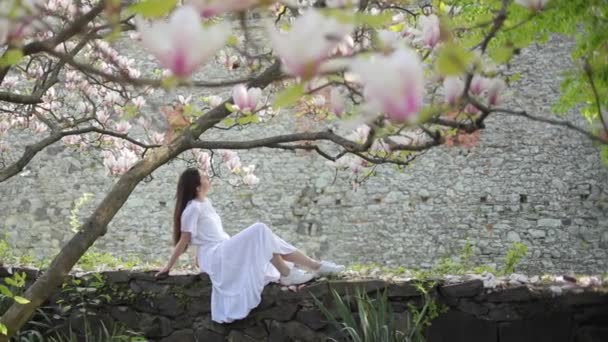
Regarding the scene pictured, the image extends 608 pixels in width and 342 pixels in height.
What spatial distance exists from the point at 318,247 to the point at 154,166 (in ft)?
17.8

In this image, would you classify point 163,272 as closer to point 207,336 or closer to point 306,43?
point 207,336

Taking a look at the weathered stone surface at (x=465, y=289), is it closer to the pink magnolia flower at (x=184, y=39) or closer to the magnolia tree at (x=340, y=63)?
the magnolia tree at (x=340, y=63)

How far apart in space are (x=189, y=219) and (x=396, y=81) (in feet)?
13.5

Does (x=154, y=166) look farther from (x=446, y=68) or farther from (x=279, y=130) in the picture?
(x=279, y=130)

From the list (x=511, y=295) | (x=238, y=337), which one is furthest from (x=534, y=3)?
(x=238, y=337)

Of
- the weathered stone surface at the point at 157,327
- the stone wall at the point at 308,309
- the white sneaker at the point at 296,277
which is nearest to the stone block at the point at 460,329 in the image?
the stone wall at the point at 308,309

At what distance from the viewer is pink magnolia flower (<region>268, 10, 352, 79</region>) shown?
45.6 inches

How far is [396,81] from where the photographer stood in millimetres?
1117

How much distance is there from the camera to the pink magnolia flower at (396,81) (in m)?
1.11

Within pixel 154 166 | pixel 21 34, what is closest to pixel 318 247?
pixel 154 166

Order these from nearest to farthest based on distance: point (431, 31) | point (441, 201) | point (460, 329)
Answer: point (431, 31), point (460, 329), point (441, 201)

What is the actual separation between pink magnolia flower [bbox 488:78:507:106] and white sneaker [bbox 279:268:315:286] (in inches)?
115

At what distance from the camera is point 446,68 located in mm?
1212

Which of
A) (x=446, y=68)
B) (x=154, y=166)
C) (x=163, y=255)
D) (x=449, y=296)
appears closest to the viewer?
(x=446, y=68)
